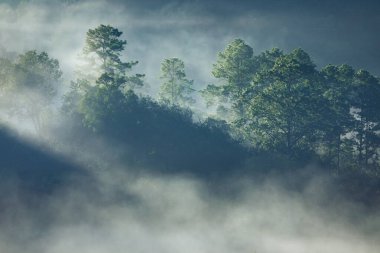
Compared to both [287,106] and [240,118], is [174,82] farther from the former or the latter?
[287,106]

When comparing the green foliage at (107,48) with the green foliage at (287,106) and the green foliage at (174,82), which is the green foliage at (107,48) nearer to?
the green foliage at (174,82)

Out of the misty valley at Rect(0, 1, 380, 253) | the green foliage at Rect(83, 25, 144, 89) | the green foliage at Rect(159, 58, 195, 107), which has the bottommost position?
the misty valley at Rect(0, 1, 380, 253)

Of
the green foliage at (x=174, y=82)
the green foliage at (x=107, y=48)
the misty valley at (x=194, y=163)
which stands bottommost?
the misty valley at (x=194, y=163)

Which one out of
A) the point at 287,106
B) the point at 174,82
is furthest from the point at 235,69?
the point at 174,82

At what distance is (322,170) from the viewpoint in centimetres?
5600

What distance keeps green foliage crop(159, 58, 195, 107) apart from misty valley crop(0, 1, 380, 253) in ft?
26.2

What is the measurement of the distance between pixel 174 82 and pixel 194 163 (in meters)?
20.6

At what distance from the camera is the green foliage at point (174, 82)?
2844 inches

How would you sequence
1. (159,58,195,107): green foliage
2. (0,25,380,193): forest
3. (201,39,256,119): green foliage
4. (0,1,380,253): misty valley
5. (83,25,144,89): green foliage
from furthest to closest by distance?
(159,58,195,107): green foliage < (201,39,256,119): green foliage < (83,25,144,89): green foliage < (0,25,380,193): forest < (0,1,380,253): misty valley

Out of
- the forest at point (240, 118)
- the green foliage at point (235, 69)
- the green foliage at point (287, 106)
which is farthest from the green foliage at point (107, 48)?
the green foliage at point (287, 106)

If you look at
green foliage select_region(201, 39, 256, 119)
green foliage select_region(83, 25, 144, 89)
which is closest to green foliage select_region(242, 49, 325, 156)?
green foliage select_region(201, 39, 256, 119)

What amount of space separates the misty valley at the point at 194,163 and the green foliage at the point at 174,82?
26.2 feet

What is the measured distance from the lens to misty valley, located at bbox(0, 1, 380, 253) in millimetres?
44688

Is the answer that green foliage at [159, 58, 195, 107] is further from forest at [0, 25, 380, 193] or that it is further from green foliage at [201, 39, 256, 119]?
forest at [0, 25, 380, 193]
